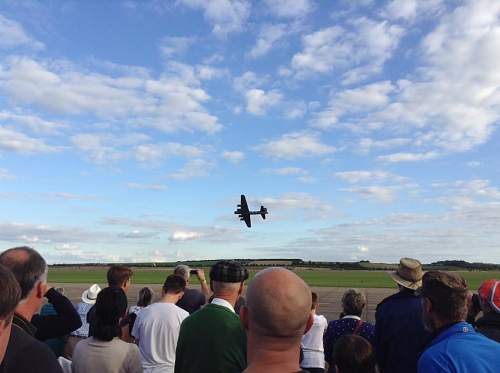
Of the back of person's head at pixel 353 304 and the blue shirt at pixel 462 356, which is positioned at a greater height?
the back of person's head at pixel 353 304

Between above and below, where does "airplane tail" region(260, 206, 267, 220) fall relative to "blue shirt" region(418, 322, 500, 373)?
above

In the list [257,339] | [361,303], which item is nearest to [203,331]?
[257,339]

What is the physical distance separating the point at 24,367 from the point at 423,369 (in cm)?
222

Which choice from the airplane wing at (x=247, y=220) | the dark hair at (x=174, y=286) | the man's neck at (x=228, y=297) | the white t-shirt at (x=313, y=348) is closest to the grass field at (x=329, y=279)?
the airplane wing at (x=247, y=220)

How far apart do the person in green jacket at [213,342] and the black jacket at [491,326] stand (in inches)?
80.9

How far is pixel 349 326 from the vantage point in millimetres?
5508

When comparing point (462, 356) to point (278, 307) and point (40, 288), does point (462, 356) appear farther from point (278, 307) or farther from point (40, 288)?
point (40, 288)

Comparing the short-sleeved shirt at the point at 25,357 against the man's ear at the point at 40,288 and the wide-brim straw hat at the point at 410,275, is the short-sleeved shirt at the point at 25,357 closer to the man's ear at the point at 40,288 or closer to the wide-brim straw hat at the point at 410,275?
the man's ear at the point at 40,288

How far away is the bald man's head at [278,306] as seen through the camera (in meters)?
2.09

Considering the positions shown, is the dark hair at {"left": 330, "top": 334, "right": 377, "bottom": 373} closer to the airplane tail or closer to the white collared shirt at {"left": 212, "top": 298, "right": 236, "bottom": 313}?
the white collared shirt at {"left": 212, "top": 298, "right": 236, "bottom": 313}

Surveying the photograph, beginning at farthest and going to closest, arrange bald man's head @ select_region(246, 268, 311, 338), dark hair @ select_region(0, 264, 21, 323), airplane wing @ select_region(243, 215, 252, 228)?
airplane wing @ select_region(243, 215, 252, 228), bald man's head @ select_region(246, 268, 311, 338), dark hair @ select_region(0, 264, 21, 323)

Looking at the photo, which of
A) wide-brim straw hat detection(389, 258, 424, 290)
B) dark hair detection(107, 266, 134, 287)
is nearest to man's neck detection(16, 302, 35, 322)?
dark hair detection(107, 266, 134, 287)

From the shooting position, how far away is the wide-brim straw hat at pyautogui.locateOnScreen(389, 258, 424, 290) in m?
4.94

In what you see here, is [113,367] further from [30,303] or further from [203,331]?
[30,303]
